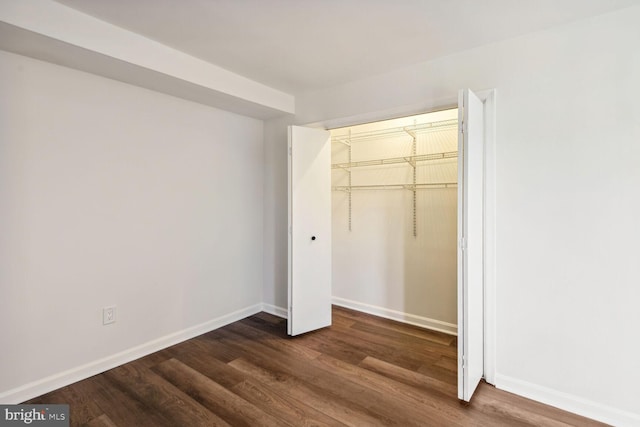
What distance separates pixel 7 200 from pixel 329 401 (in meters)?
2.46

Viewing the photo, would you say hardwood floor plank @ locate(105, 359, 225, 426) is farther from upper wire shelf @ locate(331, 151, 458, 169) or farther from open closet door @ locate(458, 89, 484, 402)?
upper wire shelf @ locate(331, 151, 458, 169)

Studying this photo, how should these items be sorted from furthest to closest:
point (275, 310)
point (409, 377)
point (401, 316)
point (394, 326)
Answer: point (275, 310), point (401, 316), point (394, 326), point (409, 377)

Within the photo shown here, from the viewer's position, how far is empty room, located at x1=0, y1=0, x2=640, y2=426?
1.91 metres

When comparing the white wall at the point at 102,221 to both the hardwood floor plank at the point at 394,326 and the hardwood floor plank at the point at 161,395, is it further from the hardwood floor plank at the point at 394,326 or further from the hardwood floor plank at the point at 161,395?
the hardwood floor plank at the point at 394,326

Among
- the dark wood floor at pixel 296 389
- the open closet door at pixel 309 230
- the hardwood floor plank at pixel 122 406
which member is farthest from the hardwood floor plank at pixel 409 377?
the hardwood floor plank at pixel 122 406

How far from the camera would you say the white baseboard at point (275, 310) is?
3617 mm

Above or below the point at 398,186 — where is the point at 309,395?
below

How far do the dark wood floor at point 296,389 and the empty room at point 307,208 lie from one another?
17 mm

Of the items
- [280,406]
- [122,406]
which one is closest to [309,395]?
[280,406]

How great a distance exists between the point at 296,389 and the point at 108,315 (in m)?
1.59

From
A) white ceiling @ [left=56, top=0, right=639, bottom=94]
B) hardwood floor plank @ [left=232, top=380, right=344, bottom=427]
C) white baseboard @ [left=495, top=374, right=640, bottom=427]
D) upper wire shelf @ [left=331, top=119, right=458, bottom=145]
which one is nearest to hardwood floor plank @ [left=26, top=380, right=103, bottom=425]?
hardwood floor plank @ [left=232, top=380, right=344, bottom=427]

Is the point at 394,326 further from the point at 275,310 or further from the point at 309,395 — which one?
the point at 309,395

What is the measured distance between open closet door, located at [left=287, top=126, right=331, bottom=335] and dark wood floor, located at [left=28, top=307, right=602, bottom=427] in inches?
12.5

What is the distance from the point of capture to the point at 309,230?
10.5ft
